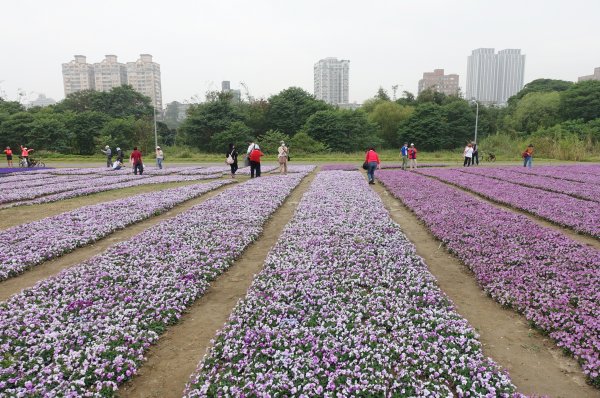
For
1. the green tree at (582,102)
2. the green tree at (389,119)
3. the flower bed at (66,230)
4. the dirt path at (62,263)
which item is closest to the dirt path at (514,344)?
the dirt path at (62,263)

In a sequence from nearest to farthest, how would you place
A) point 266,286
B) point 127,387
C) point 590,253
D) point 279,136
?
point 127,387
point 266,286
point 590,253
point 279,136

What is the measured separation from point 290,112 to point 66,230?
254 ft

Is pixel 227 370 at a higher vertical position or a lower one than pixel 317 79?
lower

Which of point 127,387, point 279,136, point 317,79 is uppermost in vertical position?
point 317,79

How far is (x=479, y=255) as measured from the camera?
9.05 metres

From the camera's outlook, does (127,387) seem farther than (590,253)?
No

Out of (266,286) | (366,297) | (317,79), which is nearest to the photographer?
(366,297)

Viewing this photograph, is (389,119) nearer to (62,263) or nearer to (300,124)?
(300,124)

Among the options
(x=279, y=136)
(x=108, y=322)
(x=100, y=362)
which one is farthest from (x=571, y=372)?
(x=279, y=136)

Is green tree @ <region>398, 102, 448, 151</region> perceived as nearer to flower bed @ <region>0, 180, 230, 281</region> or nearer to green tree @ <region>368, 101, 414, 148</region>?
green tree @ <region>368, 101, 414, 148</region>

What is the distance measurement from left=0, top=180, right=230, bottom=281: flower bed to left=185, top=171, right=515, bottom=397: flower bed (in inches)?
222

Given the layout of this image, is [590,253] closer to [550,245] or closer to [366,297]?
[550,245]

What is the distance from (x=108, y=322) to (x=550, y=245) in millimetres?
9692

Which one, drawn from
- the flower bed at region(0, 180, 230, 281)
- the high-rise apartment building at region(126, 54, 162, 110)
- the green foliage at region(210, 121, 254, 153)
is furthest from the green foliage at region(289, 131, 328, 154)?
the high-rise apartment building at region(126, 54, 162, 110)
